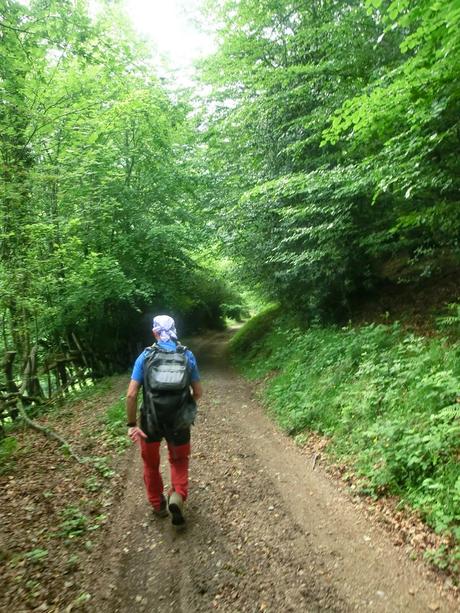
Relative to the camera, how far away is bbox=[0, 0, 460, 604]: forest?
4.92 metres

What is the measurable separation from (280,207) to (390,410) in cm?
653

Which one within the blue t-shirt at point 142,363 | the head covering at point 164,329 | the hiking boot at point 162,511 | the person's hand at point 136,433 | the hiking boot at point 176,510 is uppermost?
the head covering at point 164,329

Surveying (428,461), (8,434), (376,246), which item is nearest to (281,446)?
(428,461)

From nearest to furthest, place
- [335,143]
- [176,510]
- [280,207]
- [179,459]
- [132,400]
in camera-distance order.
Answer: [176,510] < [132,400] < [179,459] < [335,143] < [280,207]

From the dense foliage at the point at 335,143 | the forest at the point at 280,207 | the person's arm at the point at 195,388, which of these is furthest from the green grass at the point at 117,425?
the dense foliage at the point at 335,143

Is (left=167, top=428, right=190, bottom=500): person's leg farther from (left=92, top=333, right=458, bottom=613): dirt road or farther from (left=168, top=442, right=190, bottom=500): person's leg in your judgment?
(left=92, top=333, right=458, bottom=613): dirt road

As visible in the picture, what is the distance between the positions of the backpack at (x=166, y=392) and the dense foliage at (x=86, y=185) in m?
3.81

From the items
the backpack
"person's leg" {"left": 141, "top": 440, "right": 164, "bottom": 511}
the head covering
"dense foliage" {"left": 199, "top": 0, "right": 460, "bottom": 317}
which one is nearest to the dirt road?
"person's leg" {"left": 141, "top": 440, "right": 164, "bottom": 511}

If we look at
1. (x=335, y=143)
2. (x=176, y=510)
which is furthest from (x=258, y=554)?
(x=335, y=143)

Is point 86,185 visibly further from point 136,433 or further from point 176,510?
point 176,510

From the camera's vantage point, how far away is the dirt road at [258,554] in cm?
315

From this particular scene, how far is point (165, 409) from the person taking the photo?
416 centimetres

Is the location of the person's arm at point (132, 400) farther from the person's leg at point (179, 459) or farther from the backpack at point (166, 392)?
the person's leg at point (179, 459)

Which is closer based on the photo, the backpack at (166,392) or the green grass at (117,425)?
the backpack at (166,392)
